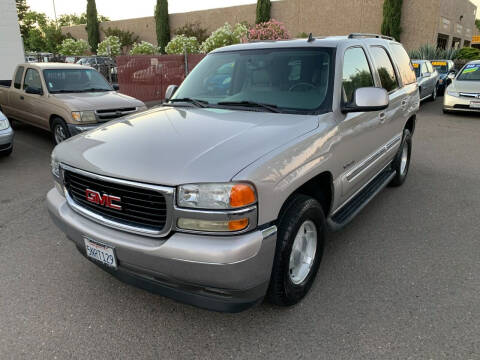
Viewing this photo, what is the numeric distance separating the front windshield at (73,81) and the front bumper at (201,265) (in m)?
6.48

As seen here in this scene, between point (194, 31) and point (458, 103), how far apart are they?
30.7 metres

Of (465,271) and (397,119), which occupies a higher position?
(397,119)

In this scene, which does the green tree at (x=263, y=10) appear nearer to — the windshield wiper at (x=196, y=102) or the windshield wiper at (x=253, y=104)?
the windshield wiper at (x=196, y=102)

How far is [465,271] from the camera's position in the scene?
3.30 metres

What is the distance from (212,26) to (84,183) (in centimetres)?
3955

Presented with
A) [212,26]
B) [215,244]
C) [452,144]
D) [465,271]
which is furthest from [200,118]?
[212,26]

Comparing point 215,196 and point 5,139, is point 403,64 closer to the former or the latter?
point 215,196

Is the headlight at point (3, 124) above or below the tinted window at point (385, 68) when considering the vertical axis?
below

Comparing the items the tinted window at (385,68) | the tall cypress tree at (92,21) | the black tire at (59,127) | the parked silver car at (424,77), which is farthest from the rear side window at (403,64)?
the tall cypress tree at (92,21)

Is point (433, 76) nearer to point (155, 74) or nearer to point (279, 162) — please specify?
point (155, 74)

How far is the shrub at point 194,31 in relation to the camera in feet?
121

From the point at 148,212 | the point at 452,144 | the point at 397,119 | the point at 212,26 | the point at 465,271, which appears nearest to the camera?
the point at 148,212

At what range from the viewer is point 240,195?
210 cm

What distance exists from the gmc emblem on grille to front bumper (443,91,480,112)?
38.6 feet
